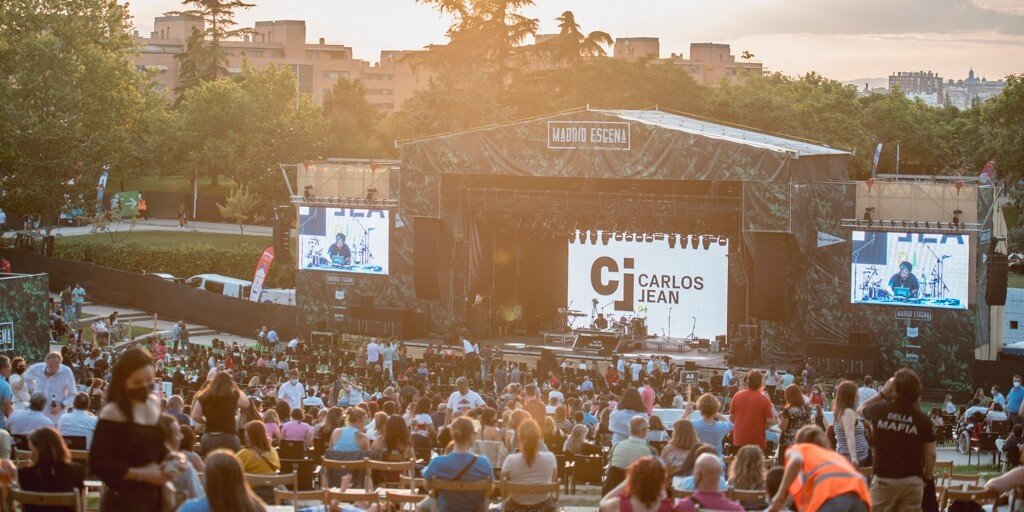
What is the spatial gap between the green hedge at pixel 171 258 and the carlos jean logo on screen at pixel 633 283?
563 inches

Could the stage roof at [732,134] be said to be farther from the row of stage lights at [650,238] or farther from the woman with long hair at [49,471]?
the woman with long hair at [49,471]

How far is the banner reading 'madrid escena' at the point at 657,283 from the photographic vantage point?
113 feet

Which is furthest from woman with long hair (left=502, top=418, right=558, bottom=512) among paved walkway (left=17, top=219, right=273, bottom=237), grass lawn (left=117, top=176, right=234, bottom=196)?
grass lawn (left=117, top=176, right=234, bottom=196)

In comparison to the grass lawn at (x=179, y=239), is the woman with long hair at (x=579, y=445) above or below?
below

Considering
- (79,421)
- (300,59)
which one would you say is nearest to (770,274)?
(79,421)

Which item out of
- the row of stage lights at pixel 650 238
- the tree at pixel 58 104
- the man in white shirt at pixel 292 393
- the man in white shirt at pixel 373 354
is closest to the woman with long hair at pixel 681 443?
the man in white shirt at pixel 292 393

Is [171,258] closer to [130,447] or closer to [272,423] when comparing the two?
[272,423]

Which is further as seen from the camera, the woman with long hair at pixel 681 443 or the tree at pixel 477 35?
the tree at pixel 477 35

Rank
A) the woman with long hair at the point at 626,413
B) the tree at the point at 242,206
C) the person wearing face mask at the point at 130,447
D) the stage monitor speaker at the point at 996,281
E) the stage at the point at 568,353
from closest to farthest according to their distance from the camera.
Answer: the person wearing face mask at the point at 130,447 → the woman with long hair at the point at 626,413 → the stage monitor speaker at the point at 996,281 → the stage at the point at 568,353 → the tree at the point at 242,206

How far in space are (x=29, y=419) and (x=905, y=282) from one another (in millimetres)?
22598

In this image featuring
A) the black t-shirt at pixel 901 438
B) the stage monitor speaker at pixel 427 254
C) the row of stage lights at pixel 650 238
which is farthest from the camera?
the stage monitor speaker at pixel 427 254

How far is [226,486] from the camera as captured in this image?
6.79 m

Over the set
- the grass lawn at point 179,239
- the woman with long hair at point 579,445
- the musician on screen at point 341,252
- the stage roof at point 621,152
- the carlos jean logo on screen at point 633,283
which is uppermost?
the stage roof at point 621,152

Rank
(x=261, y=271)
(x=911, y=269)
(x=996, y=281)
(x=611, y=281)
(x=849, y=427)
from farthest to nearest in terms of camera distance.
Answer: (x=261, y=271) → (x=611, y=281) → (x=911, y=269) → (x=996, y=281) → (x=849, y=427)
